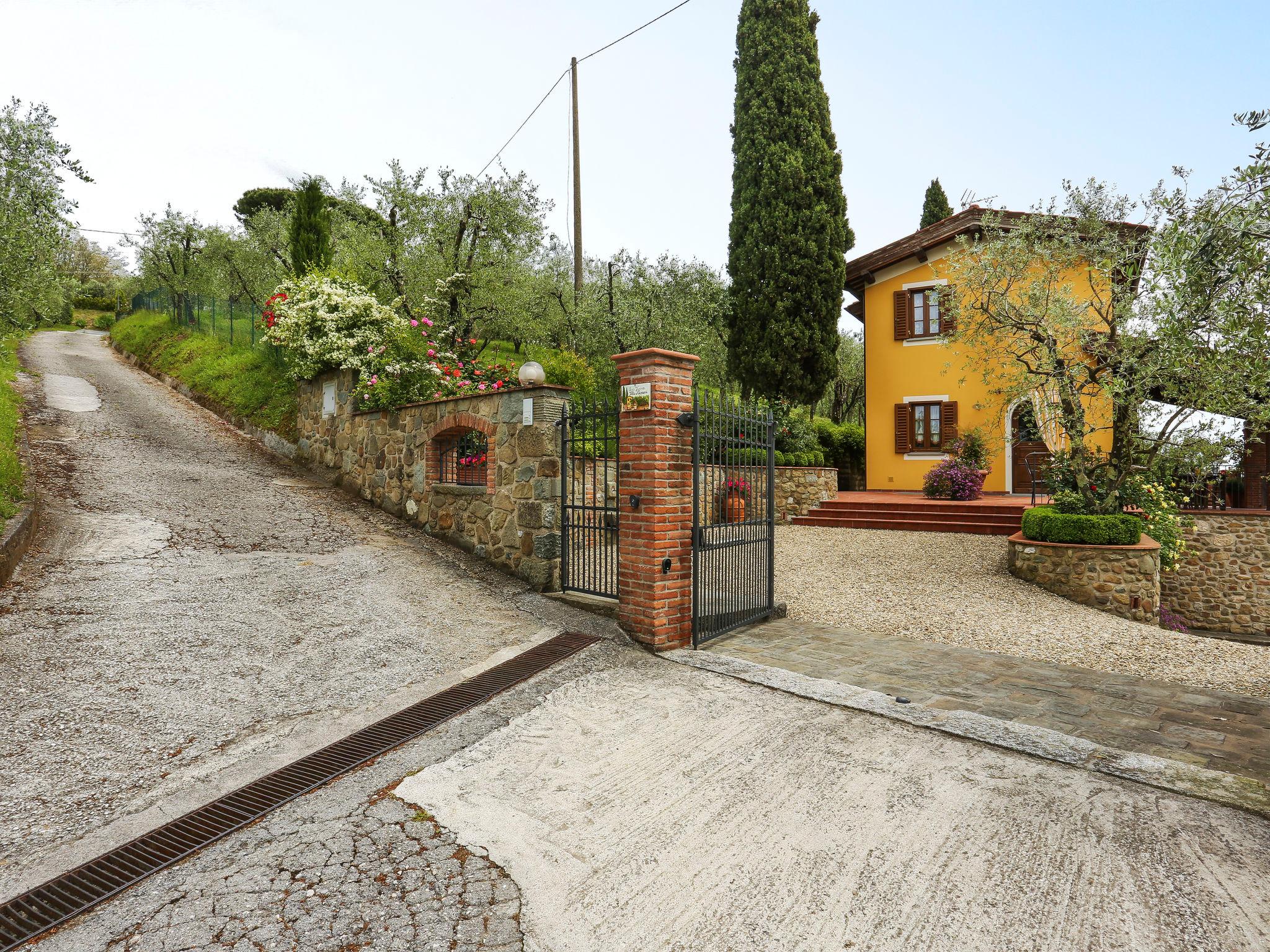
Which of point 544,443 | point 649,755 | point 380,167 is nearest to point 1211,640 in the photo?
point 649,755

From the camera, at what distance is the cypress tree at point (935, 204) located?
2441cm

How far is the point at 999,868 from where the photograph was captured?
8.94ft

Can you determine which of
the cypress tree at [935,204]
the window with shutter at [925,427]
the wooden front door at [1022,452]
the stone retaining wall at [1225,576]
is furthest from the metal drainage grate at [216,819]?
the cypress tree at [935,204]

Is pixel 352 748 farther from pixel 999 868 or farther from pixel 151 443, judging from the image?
pixel 151 443

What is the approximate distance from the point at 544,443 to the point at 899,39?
658cm

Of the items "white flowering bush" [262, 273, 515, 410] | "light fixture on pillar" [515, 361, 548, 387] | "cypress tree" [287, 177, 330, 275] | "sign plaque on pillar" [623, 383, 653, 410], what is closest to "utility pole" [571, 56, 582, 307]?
"cypress tree" [287, 177, 330, 275]

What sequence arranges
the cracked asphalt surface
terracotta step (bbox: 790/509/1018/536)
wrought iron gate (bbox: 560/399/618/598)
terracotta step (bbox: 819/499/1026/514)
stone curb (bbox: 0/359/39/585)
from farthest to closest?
1. terracotta step (bbox: 819/499/1026/514)
2. terracotta step (bbox: 790/509/1018/536)
3. wrought iron gate (bbox: 560/399/618/598)
4. stone curb (bbox: 0/359/39/585)
5. the cracked asphalt surface

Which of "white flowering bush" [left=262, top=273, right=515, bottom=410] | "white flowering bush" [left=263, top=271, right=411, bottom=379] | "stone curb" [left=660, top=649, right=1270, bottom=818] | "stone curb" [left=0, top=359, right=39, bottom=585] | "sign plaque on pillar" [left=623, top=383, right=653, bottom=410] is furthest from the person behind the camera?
"white flowering bush" [left=263, top=271, right=411, bottom=379]

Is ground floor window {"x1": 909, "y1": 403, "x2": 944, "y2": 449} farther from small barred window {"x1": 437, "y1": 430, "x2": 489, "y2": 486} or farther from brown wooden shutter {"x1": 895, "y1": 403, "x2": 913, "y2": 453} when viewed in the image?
small barred window {"x1": 437, "y1": 430, "x2": 489, "y2": 486}

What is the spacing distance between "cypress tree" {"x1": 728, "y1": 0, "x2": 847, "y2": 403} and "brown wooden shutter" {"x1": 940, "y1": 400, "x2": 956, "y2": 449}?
2.86 m

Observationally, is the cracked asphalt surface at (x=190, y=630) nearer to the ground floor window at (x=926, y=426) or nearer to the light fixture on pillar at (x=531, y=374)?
the light fixture on pillar at (x=531, y=374)

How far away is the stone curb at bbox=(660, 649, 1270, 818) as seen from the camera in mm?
3283

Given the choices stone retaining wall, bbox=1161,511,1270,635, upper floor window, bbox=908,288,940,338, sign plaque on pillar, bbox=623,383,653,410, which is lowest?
stone retaining wall, bbox=1161,511,1270,635

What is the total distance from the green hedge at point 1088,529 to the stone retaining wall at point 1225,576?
151 inches
